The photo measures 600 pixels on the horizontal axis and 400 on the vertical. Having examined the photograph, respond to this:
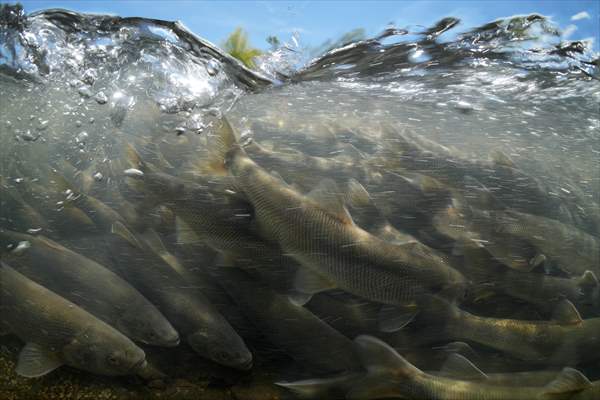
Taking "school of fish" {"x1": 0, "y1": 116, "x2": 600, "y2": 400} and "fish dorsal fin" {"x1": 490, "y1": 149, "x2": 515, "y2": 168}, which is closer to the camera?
"school of fish" {"x1": 0, "y1": 116, "x2": 600, "y2": 400}

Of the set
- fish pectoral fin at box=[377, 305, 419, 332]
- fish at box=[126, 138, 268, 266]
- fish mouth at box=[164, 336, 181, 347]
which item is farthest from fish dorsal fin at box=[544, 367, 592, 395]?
fish mouth at box=[164, 336, 181, 347]

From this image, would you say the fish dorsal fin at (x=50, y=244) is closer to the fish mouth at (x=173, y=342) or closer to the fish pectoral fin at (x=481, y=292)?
the fish mouth at (x=173, y=342)

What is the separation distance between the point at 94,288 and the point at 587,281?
4.16 m

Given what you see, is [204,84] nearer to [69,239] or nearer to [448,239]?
[69,239]

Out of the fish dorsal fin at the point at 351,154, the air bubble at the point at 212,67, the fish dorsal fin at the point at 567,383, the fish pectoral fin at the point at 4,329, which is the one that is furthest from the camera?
the air bubble at the point at 212,67

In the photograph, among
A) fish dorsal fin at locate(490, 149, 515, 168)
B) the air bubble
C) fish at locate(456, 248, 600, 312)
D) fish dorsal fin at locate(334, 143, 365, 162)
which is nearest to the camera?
fish at locate(456, 248, 600, 312)

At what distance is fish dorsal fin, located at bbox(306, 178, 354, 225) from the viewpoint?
3113 millimetres

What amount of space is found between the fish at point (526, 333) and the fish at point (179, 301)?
1.43 metres

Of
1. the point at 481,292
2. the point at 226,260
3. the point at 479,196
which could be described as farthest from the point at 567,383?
the point at 226,260

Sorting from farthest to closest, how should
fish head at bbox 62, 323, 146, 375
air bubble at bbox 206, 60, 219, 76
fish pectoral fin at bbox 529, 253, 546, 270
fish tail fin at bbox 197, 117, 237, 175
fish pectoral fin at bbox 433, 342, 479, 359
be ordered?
air bubble at bbox 206, 60, 219, 76 → fish pectoral fin at bbox 529, 253, 546, 270 → fish tail fin at bbox 197, 117, 237, 175 → fish pectoral fin at bbox 433, 342, 479, 359 → fish head at bbox 62, 323, 146, 375

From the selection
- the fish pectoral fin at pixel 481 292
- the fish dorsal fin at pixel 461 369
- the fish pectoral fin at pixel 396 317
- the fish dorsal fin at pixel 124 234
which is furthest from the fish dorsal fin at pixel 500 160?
the fish dorsal fin at pixel 124 234

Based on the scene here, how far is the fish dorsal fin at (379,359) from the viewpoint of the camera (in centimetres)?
279

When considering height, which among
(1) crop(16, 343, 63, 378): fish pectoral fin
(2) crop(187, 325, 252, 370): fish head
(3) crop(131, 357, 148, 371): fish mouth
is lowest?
(1) crop(16, 343, 63, 378): fish pectoral fin

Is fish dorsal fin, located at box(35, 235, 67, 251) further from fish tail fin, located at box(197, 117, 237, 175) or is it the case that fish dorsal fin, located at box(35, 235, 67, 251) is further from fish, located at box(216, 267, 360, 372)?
fish, located at box(216, 267, 360, 372)
